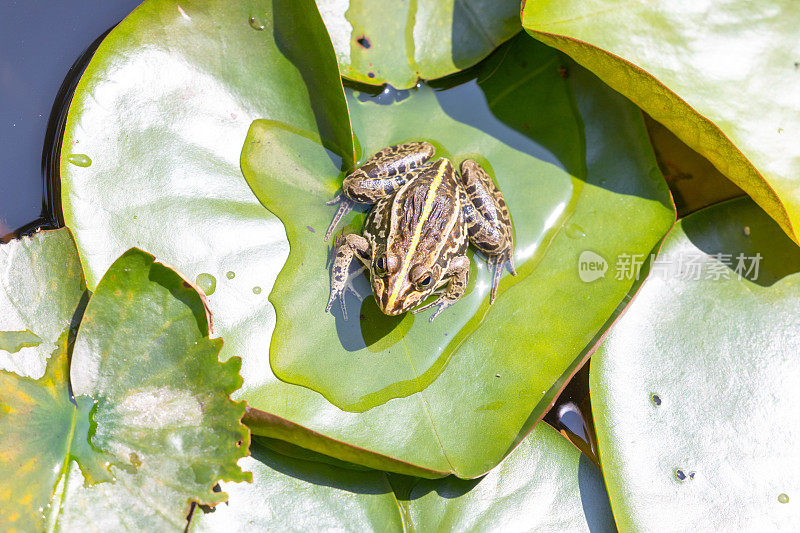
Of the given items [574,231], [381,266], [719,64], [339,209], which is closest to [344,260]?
[381,266]

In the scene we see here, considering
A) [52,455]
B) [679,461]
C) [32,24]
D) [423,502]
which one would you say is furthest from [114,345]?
[679,461]

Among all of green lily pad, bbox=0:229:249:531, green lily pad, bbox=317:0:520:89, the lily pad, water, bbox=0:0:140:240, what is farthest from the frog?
water, bbox=0:0:140:240

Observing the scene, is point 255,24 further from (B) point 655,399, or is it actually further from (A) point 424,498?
(B) point 655,399

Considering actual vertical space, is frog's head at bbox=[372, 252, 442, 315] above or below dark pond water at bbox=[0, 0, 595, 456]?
below

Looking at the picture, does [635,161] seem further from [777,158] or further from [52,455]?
[52,455]

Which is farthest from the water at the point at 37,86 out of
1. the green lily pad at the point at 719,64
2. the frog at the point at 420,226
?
the green lily pad at the point at 719,64

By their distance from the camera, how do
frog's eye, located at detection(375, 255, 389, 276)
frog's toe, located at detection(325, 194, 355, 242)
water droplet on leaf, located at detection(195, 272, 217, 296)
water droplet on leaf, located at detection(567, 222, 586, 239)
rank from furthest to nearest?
water droplet on leaf, located at detection(567, 222, 586, 239), frog's toe, located at detection(325, 194, 355, 242), frog's eye, located at detection(375, 255, 389, 276), water droplet on leaf, located at detection(195, 272, 217, 296)

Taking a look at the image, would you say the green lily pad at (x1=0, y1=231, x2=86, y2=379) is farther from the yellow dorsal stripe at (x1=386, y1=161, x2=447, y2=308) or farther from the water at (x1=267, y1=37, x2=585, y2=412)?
the yellow dorsal stripe at (x1=386, y1=161, x2=447, y2=308)
